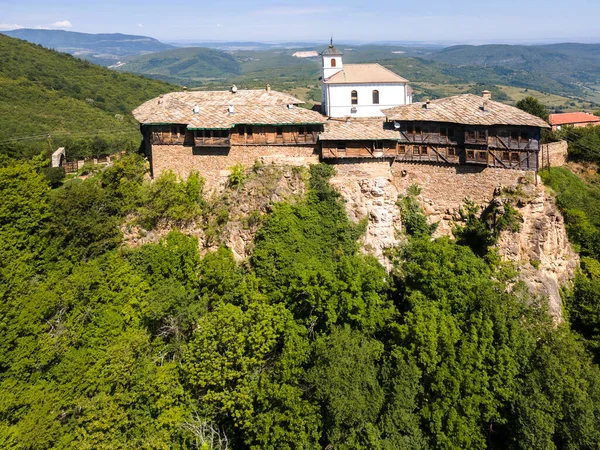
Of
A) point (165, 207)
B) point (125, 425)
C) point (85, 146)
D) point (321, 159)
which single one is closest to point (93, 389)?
point (125, 425)

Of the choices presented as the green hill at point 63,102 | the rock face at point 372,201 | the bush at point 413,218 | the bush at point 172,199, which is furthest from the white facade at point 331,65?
the green hill at point 63,102

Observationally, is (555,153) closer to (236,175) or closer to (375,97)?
(375,97)

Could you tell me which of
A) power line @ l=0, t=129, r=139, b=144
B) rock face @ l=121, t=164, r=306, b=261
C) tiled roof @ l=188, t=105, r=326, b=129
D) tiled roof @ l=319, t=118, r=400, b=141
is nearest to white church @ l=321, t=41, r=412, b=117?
tiled roof @ l=319, t=118, r=400, b=141

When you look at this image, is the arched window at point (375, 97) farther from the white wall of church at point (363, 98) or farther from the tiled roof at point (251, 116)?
the tiled roof at point (251, 116)

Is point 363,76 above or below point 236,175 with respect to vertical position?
above

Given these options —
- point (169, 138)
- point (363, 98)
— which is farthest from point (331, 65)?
point (169, 138)

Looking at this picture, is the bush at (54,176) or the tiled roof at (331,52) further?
the tiled roof at (331,52)
